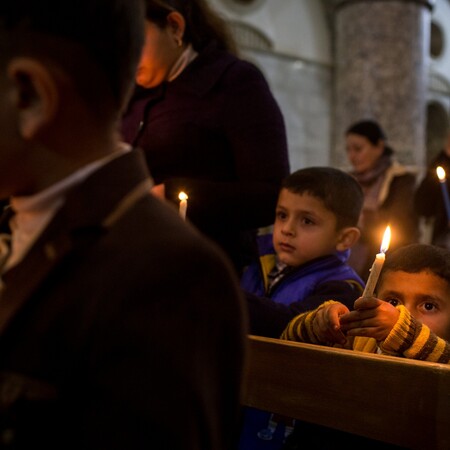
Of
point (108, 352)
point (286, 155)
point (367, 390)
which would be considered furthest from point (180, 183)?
point (108, 352)

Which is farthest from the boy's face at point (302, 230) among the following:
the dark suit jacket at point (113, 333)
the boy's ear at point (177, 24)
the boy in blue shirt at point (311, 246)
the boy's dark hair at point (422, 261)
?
the dark suit jacket at point (113, 333)

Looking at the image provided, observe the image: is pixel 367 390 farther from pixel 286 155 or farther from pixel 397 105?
pixel 397 105

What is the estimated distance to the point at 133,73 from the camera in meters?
1.07

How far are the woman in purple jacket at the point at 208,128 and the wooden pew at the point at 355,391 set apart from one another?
637 millimetres

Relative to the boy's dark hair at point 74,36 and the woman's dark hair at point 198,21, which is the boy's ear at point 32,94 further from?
the woman's dark hair at point 198,21

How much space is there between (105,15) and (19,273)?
0.32 m

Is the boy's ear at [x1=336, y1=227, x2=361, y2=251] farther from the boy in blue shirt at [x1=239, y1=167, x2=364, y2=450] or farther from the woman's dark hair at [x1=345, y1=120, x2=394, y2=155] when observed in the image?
the woman's dark hair at [x1=345, y1=120, x2=394, y2=155]

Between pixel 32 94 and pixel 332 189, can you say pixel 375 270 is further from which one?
pixel 332 189

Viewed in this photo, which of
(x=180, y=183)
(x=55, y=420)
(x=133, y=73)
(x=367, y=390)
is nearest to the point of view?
(x=55, y=420)

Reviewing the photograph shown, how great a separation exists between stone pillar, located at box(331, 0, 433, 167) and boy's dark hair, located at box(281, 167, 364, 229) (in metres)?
8.14

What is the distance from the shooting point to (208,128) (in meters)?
2.49

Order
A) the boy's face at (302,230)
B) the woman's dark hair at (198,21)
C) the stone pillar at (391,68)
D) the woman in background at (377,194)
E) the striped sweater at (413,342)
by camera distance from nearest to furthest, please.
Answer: the striped sweater at (413,342), the woman's dark hair at (198,21), the boy's face at (302,230), the woman in background at (377,194), the stone pillar at (391,68)

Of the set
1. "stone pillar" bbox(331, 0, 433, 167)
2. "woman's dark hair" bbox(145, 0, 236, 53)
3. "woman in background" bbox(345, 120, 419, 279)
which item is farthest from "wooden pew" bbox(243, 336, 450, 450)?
"stone pillar" bbox(331, 0, 433, 167)

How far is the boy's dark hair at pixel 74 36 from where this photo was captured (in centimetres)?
98
